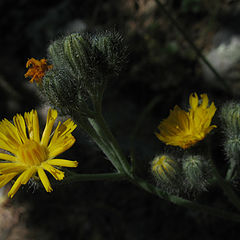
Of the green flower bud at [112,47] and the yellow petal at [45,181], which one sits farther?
the green flower bud at [112,47]

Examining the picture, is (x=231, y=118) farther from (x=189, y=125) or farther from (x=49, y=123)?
(x=49, y=123)

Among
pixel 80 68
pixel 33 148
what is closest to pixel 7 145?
pixel 33 148

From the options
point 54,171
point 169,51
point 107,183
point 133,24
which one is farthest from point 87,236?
point 133,24

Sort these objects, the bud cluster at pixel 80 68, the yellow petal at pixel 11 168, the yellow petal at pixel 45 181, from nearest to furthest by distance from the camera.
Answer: the yellow petal at pixel 45 181 → the yellow petal at pixel 11 168 → the bud cluster at pixel 80 68

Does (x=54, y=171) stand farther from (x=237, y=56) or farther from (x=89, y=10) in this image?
(x=89, y=10)

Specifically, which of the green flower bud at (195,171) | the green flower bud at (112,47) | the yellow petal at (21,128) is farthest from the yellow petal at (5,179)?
the green flower bud at (195,171)

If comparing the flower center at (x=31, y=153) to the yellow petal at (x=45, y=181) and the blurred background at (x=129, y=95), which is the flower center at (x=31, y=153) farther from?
the blurred background at (x=129, y=95)

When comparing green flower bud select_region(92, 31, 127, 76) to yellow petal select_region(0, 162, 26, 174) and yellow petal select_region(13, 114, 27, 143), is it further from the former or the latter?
yellow petal select_region(0, 162, 26, 174)
